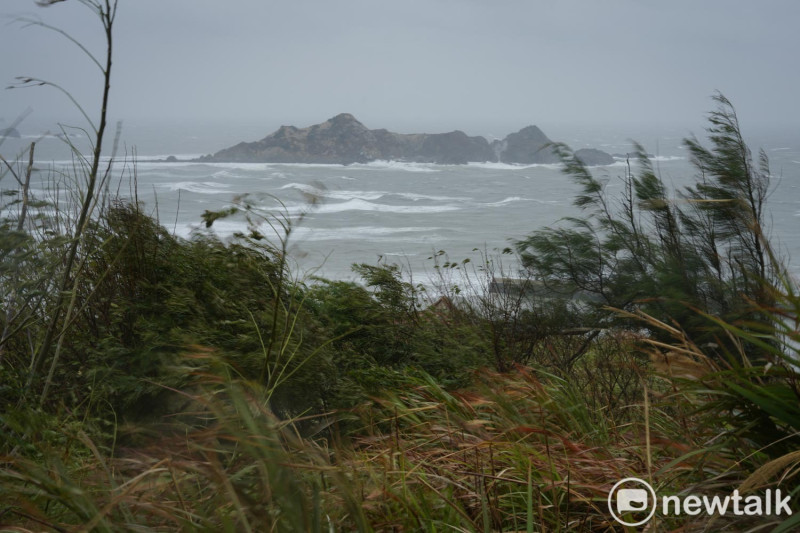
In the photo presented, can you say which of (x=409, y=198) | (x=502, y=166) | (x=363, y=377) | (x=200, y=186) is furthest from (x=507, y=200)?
(x=363, y=377)

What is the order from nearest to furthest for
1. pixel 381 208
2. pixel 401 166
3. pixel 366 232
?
pixel 366 232 < pixel 381 208 < pixel 401 166

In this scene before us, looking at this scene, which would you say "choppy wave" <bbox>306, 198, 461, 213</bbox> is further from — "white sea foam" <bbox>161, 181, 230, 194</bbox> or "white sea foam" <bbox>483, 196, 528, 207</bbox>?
"white sea foam" <bbox>161, 181, 230, 194</bbox>

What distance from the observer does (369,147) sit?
118ft

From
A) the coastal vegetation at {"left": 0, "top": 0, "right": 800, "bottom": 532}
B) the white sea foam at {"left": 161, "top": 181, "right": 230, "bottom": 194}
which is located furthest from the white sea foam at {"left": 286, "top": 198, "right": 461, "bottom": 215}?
the coastal vegetation at {"left": 0, "top": 0, "right": 800, "bottom": 532}

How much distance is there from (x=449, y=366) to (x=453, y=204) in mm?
20527

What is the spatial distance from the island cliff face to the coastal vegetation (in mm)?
24707

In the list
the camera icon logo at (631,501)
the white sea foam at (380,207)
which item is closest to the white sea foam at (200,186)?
the white sea foam at (380,207)

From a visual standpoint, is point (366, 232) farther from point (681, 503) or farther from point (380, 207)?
point (681, 503)

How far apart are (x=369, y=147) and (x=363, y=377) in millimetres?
33383

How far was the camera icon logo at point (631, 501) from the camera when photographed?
1718mm

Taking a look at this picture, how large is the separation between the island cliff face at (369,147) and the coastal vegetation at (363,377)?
24707 millimetres

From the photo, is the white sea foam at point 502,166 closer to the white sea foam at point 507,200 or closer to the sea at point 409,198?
the sea at point 409,198

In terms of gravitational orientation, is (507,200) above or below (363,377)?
above

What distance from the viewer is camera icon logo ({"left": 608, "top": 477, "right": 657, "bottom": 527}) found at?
1.72 m
